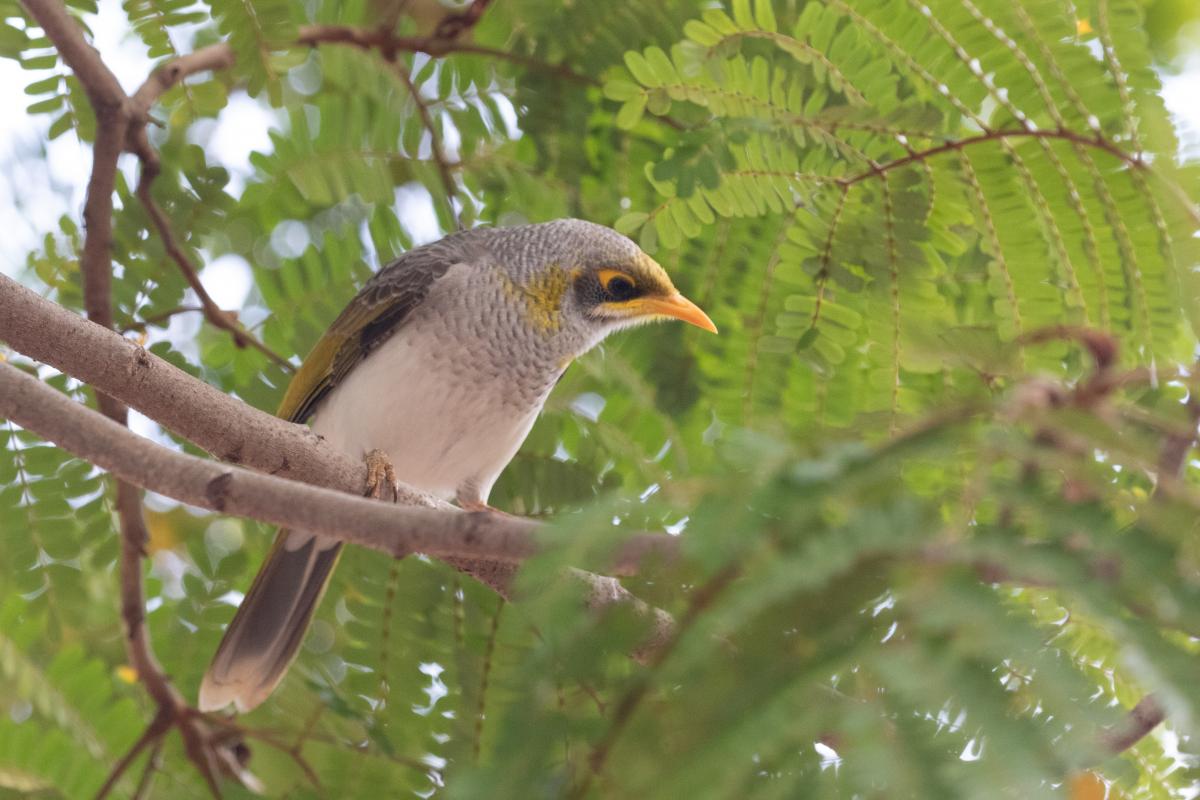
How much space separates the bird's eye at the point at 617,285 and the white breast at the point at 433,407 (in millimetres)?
310

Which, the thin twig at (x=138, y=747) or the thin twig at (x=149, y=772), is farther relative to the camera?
the thin twig at (x=149, y=772)

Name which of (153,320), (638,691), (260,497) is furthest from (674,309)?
(638,691)

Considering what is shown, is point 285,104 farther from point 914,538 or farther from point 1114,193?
point 914,538

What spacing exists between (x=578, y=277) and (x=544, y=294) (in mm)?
111

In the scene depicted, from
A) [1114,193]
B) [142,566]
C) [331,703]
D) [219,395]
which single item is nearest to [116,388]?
[219,395]

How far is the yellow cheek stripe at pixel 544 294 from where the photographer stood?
3.65 meters

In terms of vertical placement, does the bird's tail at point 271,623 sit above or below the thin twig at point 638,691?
above

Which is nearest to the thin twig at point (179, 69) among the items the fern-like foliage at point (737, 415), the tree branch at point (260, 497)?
the fern-like foliage at point (737, 415)

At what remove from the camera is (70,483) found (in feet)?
11.5

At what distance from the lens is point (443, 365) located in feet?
11.7

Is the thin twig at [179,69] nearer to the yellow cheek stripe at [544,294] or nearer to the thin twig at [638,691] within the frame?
the yellow cheek stripe at [544,294]

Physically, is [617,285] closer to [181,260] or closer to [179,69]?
[181,260]

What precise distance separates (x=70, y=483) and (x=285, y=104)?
4.04 ft

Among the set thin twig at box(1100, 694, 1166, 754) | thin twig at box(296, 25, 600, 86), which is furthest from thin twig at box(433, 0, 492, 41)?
thin twig at box(1100, 694, 1166, 754)
